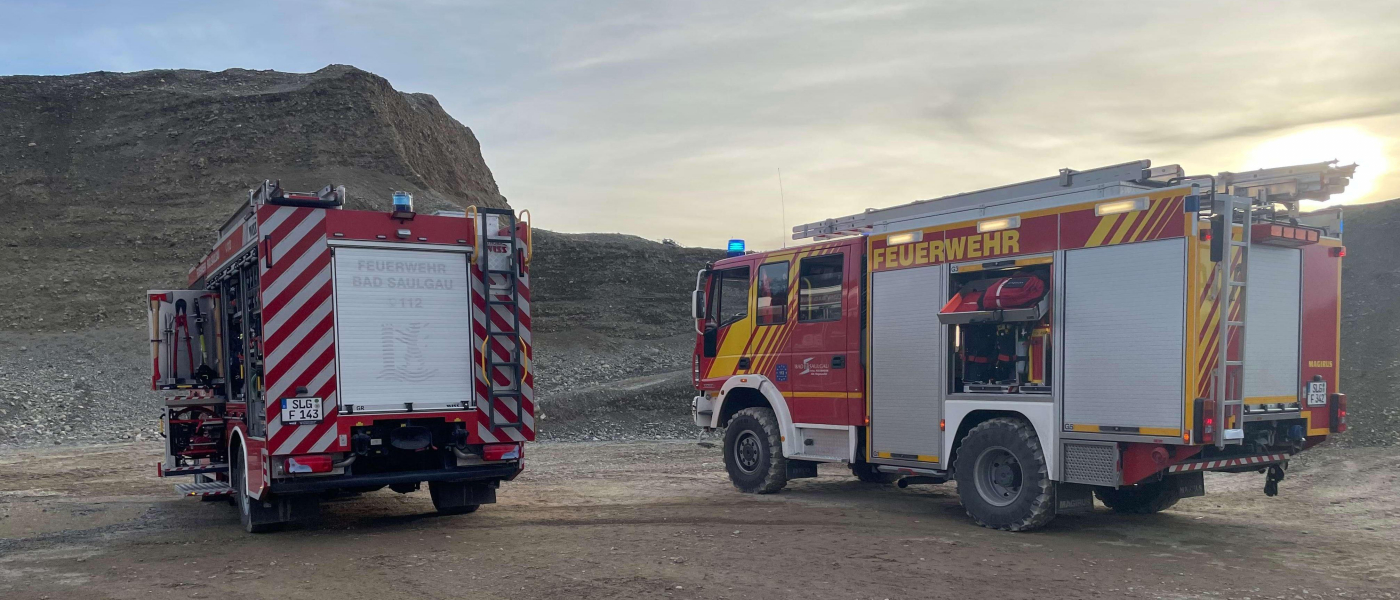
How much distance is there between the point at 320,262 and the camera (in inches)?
345

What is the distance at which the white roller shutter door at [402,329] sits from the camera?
29.0 feet

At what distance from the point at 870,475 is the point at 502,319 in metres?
5.35

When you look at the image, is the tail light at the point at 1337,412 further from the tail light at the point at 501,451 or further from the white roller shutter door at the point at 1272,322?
the tail light at the point at 501,451

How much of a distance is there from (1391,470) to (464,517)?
11.9 m

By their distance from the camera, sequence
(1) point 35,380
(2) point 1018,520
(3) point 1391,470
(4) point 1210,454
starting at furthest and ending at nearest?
(1) point 35,380
(3) point 1391,470
(2) point 1018,520
(4) point 1210,454

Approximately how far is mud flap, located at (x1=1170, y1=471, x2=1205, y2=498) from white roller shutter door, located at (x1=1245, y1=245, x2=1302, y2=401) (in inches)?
39.8

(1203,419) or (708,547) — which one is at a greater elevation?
(1203,419)

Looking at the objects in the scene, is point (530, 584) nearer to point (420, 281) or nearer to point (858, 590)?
point (858, 590)

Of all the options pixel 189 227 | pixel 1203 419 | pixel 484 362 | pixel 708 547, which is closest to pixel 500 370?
pixel 484 362

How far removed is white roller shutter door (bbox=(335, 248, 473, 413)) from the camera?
8.84m

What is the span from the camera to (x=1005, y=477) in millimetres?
9117

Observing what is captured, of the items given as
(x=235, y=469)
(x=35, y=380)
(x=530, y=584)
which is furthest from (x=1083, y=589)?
(x=35, y=380)

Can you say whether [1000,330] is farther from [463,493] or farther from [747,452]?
[463,493]

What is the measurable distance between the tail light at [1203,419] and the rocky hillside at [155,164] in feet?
127
